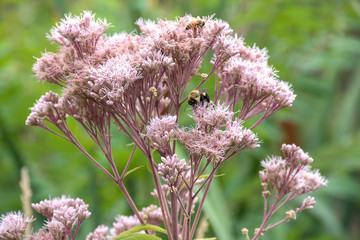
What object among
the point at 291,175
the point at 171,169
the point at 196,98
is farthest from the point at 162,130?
the point at 291,175

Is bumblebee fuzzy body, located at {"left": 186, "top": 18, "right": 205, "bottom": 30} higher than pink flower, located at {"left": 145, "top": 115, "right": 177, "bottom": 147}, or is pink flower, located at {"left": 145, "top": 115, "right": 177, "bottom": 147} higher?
bumblebee fuzzy body, located at {"left": 186, "top": 18, "right": 205, "bottom": 30}

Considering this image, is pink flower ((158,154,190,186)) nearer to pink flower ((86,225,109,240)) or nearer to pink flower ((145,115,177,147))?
pink flower ((145,115,177,147))

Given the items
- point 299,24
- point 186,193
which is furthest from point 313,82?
point 186,193

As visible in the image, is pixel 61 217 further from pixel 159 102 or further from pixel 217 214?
pixel 217 214

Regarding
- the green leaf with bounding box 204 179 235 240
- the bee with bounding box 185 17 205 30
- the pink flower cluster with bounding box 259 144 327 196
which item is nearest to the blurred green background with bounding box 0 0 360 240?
the green leaf with bounding box 204 179 235 240

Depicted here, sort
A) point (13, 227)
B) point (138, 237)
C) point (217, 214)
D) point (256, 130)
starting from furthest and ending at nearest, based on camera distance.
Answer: point (256, 130) → point (217, 214) → point (13, 227) → point (138, 237)

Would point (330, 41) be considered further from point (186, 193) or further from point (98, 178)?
point (186, 193)
